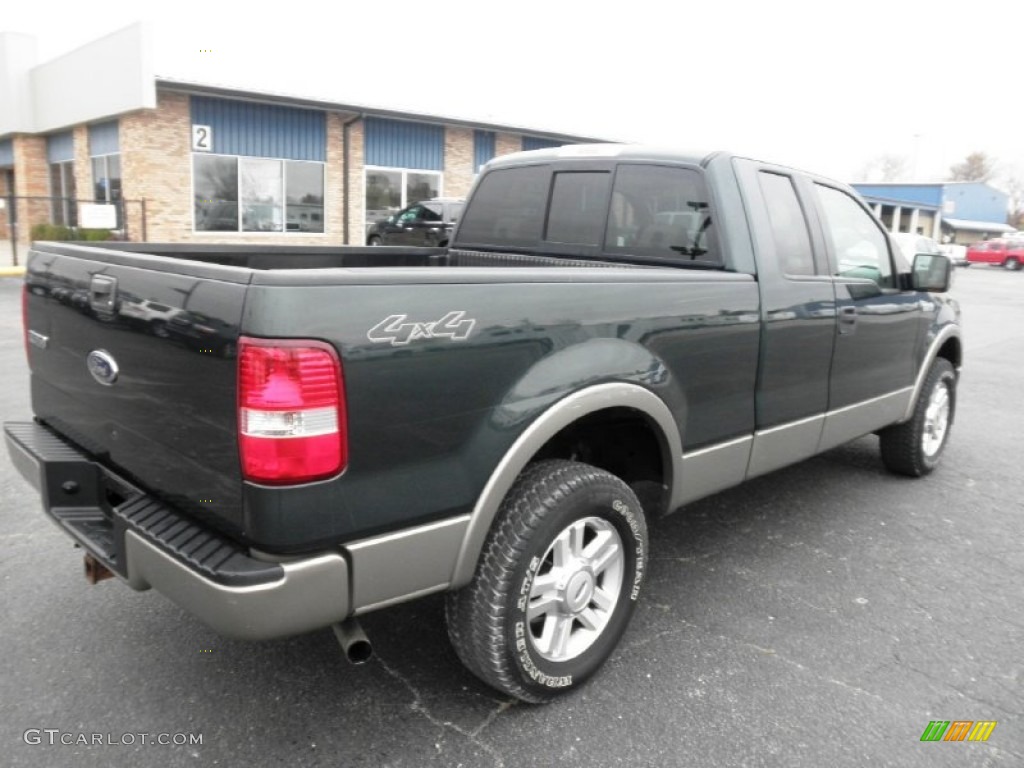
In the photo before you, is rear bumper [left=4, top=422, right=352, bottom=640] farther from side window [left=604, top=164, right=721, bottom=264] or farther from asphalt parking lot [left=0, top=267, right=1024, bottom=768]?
side window [left=604, top=164, right=721, bottom=264]

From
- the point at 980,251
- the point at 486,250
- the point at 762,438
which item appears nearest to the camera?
the point at 762,438

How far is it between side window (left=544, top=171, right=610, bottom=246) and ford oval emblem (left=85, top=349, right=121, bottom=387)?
2.20 meters

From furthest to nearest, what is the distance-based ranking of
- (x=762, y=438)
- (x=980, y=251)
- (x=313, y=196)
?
(x=980, y=251)
(x=313, y=196)
(x=762, y=438)

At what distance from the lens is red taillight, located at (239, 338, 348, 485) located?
1.99 metres

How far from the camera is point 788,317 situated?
11.8ft

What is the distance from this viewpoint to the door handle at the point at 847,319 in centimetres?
395

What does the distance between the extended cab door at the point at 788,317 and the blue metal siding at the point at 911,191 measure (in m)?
58.6

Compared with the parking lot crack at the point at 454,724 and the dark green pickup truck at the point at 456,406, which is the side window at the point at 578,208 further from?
the parking lot crack at the point at 454,724

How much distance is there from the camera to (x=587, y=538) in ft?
9.40

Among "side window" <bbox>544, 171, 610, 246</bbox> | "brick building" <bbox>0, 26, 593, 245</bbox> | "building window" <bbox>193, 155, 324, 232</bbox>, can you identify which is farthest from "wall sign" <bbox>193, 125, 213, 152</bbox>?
"side window" <bbox>544, 171, 610, 246</bbox>

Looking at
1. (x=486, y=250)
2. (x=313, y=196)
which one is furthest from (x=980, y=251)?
(x=486, y=250)

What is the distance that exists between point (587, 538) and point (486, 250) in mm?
2025

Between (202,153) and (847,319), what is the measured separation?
18.9m

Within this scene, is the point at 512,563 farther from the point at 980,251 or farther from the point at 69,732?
the point at 980,251
